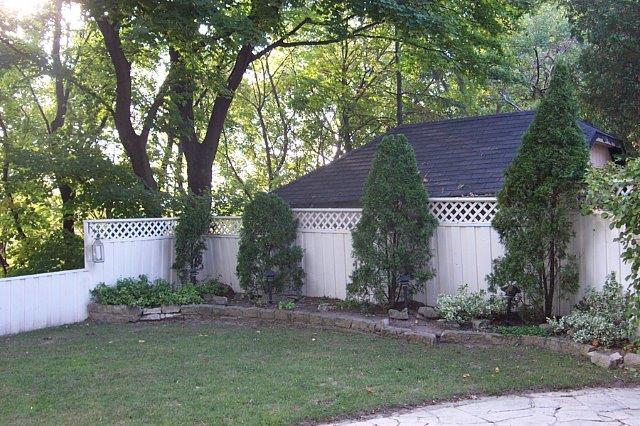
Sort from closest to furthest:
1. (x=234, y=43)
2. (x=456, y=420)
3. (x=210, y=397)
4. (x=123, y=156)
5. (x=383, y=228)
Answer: (x=456, y=420) < (x=210, y=397) < (x=383, y=228) < (x=234, y=43) < (x=123, y=156)

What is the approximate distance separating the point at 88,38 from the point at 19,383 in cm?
1118

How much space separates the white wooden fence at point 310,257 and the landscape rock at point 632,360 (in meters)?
0.96

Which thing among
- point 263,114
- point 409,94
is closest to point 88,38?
point 263,114

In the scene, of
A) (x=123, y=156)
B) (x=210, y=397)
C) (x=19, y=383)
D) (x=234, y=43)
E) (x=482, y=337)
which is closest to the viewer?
(x=210, y=397)

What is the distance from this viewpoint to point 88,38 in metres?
14.3

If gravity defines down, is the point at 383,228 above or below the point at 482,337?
above

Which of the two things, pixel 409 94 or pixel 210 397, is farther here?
pixel 409 94

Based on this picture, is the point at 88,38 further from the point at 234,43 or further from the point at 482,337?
the point at 482,337

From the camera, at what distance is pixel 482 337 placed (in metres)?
6.26

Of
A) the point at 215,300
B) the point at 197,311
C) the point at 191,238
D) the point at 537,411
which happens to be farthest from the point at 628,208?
the point at 191,238

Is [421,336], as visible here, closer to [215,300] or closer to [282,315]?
[282,315]

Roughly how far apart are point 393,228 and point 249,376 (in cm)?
302

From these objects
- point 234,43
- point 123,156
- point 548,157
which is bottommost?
point 548,157

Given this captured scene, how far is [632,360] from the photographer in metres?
5.03
